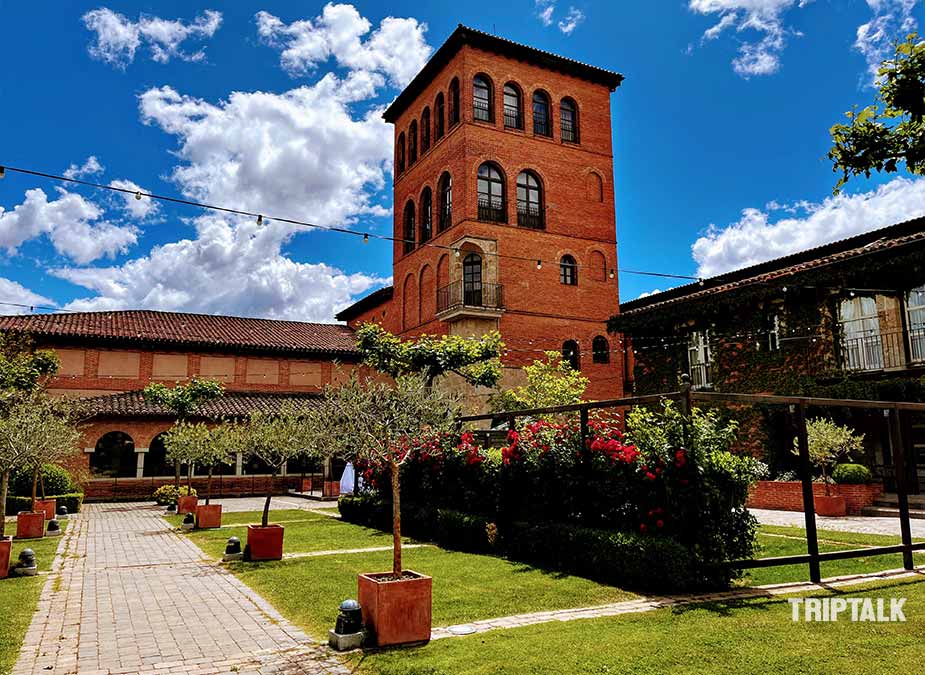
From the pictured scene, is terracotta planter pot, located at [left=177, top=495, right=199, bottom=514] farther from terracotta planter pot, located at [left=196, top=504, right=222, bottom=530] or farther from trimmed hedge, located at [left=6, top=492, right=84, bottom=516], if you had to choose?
trimmed hedge, located at [left=6, top=492, right=84, bottom=516]

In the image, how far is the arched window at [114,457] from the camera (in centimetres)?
2892

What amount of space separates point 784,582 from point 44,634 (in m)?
8.87

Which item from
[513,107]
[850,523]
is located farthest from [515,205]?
[850,523]

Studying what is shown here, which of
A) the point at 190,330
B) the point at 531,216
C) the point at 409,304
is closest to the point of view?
the point at 531,216

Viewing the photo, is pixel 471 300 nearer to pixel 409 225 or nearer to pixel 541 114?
pixel 409 225

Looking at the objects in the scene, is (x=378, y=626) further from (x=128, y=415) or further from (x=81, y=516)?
(x=128, y=415)

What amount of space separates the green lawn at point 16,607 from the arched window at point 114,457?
56.8 ft

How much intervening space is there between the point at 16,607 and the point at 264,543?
163 inches

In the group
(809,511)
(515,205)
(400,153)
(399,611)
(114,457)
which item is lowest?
(399,611)

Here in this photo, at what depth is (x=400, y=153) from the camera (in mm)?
36875

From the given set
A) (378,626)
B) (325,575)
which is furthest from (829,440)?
(378,626)

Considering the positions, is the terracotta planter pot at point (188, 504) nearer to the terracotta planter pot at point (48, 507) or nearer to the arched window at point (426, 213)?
the terracotta planter pot at point (48, 507)

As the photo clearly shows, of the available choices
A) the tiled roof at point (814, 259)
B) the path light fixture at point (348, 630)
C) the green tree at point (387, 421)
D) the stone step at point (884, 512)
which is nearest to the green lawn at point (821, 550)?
the stone step at point (884, 512)

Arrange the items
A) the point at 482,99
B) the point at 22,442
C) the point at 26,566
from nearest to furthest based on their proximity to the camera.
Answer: the point at 26,566 → the point at 22,442 → the point at 482,99
